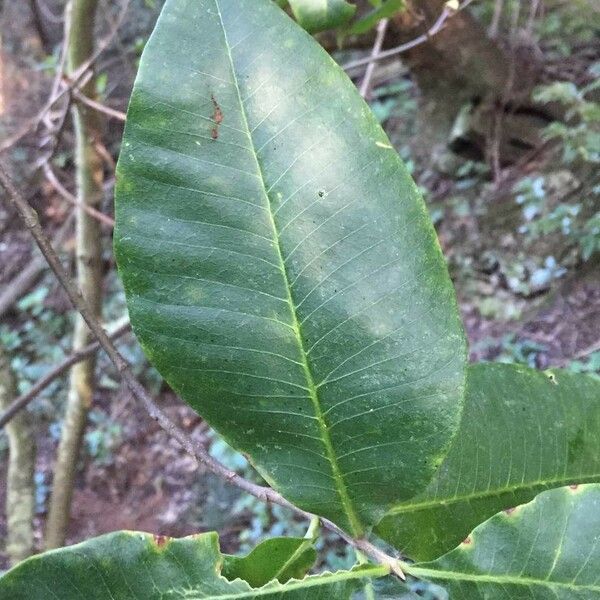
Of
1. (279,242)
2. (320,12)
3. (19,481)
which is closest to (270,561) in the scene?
(279,242)

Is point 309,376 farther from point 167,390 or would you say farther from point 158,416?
point 167,390

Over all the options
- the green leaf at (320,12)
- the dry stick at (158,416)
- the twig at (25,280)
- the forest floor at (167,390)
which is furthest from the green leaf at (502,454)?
the twig at (25,280)

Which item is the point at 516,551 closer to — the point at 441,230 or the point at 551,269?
the point at 551,269

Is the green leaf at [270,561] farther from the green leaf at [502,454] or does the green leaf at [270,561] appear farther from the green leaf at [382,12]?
the green leaf at [382,12]

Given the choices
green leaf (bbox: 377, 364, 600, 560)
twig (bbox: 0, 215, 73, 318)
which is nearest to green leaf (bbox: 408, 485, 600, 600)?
green leaf (bbox: 377, 364, 600, 560)

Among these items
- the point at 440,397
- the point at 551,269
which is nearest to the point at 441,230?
the point at 551,269

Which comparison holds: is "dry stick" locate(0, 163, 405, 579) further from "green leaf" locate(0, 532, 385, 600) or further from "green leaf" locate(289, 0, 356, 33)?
"green leaf" locate(289, 0, 356, 33)
